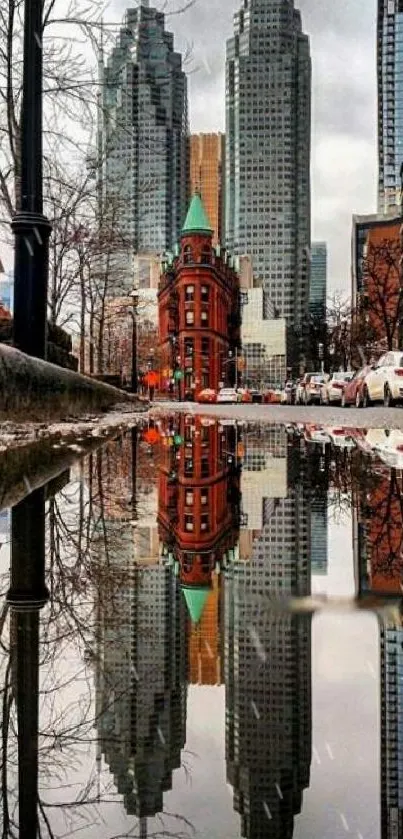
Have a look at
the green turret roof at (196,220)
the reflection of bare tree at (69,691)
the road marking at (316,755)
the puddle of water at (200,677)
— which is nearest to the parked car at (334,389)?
the puddle of water at (200,677)

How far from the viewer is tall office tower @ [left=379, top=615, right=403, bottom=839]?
51.6 inches

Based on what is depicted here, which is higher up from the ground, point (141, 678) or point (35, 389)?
point (35, 389)

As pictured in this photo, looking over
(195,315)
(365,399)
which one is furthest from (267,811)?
(195,315)

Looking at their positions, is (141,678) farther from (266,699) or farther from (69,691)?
(266,699)

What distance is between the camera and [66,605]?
8.42 feet

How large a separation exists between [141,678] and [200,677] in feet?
0.39

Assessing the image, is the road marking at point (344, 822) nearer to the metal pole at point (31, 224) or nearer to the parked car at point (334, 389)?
the metal pole at point (31, 224)

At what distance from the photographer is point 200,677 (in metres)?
1.95

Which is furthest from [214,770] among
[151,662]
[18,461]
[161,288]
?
[161,288]

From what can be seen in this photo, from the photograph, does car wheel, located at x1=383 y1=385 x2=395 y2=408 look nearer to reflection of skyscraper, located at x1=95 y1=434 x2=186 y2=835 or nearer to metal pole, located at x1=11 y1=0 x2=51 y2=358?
metal pole, located at x1=11 y1=0 x2=51 y2=358

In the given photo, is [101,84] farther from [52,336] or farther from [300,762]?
[300,762]

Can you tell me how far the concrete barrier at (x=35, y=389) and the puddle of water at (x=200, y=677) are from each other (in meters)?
3.20

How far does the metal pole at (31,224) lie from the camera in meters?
9.55

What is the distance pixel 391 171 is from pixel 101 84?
189m
